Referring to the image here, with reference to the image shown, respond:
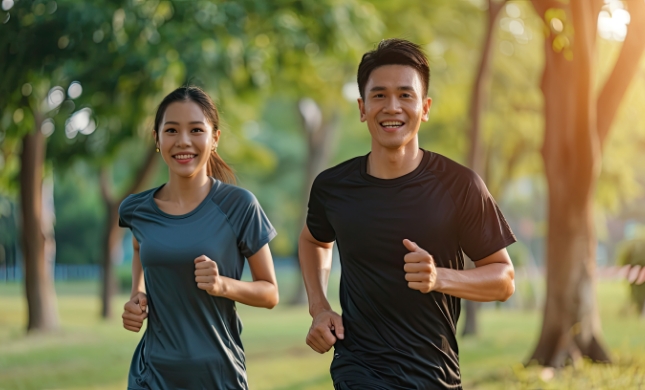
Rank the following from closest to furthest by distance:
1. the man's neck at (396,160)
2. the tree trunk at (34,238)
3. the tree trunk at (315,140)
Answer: the man's neck at (396,160), the tree trunk at (34,238), the tree trunk at (315,140)

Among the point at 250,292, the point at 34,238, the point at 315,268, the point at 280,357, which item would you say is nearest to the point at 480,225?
the point at 315,268

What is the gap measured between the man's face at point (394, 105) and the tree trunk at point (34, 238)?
11.7 meters

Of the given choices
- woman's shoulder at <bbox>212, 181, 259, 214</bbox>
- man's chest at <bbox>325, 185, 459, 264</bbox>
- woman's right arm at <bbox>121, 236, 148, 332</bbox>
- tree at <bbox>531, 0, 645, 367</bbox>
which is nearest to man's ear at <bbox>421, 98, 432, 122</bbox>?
man's chest at <bbox>325, 185, 459, 264</bbox>

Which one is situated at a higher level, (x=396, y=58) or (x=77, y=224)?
(x=77, y=224)

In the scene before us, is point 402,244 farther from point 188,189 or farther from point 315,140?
point 315,140

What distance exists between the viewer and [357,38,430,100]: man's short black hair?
10.5ft

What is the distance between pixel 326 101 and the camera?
750 inches

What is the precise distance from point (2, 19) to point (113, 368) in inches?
171

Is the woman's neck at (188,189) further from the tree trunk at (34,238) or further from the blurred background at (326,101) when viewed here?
the tree trunk at (34,238)

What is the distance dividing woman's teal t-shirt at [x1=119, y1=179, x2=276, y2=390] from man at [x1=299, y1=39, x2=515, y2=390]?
402 millimetres

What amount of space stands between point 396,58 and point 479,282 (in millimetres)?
890

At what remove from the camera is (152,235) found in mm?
3480

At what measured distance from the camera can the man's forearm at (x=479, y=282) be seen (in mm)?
2932

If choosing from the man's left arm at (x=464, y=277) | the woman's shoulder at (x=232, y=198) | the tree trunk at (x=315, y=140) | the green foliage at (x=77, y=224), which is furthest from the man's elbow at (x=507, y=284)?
the green foliage at (x=77, y=224)
